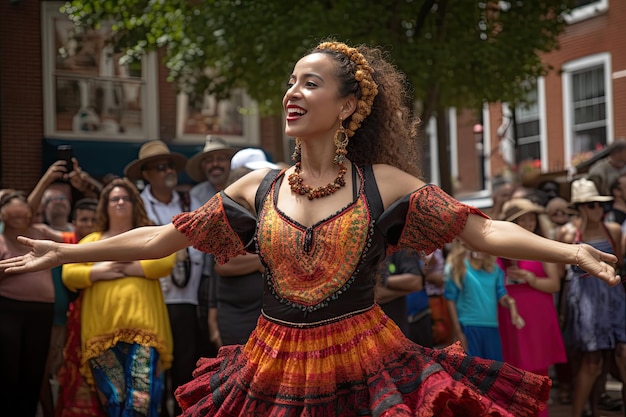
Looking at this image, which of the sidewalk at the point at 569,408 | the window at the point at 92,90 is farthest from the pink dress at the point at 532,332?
the window at the point at 92,90

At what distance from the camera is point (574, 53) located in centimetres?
1981

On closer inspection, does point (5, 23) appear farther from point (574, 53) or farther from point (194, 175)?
point (574, 53)

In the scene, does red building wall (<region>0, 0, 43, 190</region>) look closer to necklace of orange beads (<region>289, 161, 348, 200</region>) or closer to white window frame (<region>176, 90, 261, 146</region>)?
white window frame (<region>176, 90, 261, 146</region>)

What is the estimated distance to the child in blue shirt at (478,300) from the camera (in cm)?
756

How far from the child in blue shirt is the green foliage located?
10.7ft

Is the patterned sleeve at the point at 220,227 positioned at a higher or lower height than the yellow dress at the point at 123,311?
higher

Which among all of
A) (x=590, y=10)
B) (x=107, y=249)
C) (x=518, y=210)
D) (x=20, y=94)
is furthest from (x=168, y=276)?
(x=590, y=10)

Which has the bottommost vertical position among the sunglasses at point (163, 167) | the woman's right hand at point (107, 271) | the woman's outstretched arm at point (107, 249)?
the woman's right hand at point (107, 271)

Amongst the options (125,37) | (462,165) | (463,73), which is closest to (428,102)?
(463,73)

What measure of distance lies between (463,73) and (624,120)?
27.3 ft

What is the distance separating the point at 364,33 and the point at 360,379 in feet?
24.9

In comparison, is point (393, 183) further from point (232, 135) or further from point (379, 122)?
point (232, 135)

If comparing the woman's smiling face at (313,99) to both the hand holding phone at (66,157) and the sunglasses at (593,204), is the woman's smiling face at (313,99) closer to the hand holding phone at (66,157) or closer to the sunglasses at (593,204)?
the hand holding phone at (66,157)

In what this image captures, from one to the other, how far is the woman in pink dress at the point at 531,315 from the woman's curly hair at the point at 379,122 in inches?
144
